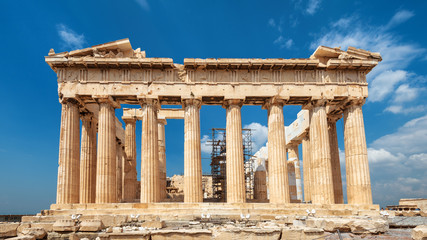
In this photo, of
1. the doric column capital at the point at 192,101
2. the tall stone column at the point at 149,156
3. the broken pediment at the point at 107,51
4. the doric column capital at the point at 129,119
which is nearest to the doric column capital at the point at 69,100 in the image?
the broken pediment at the point at 107,51

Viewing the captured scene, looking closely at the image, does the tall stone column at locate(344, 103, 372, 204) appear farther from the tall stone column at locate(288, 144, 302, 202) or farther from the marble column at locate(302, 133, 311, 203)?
the tall stone column at locate(288, 144, 302, 202)

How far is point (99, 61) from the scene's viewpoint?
24.2m

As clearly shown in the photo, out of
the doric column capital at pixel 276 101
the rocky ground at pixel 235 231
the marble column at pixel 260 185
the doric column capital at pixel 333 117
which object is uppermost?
the doric column capital at pixel 276 101

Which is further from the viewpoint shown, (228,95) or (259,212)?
(228,95)

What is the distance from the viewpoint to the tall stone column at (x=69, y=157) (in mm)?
23500

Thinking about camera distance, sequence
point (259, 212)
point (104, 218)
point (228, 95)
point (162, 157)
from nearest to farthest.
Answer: point (104, 218) → point (259, 212) → point (228, 95) → point (162, 157)

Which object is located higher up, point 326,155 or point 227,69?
point 227,69

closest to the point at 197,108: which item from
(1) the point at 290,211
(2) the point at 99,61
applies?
(2) the point at 99,61

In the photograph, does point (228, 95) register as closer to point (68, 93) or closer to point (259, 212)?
point (259, 212)

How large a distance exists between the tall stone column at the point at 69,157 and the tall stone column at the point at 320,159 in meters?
16.0

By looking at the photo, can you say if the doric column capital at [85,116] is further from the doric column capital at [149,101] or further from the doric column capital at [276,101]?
the doric column capital at [276,101]

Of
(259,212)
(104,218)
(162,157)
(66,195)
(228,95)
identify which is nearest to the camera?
(104,218)

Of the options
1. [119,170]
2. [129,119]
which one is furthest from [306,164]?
[119,170]

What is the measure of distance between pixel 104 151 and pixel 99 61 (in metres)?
5.97
